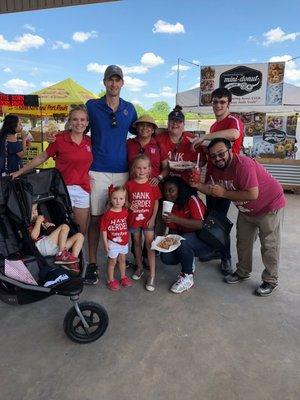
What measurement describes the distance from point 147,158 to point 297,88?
7191 mm

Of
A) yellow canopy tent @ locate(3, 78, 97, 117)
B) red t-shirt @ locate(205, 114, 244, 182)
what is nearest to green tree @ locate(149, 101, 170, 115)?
yellow canopy tent @ locate(3, 78, 97, 117)

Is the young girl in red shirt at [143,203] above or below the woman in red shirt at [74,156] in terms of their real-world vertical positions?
below

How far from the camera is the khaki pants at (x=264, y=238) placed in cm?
310

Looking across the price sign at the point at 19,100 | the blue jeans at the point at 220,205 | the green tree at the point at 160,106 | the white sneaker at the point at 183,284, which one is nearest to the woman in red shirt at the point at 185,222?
the white sneaker at the point at 183,284

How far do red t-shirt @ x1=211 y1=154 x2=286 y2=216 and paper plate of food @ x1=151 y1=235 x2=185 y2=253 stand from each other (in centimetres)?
64

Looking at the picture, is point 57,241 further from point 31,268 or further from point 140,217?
point 140,217

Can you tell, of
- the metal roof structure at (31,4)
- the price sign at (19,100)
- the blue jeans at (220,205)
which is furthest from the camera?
the price sign at (19,100)

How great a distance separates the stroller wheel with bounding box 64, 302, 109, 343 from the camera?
238 centimetres

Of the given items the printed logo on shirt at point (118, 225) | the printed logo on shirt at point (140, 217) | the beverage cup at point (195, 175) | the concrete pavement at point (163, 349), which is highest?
the beverage cup at point (195, 175)

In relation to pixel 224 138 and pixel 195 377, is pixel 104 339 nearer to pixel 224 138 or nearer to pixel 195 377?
pixel 195 377

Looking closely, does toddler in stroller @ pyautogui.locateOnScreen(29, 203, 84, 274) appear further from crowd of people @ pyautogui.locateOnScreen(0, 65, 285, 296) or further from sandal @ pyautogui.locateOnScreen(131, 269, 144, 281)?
sandal @ pyautogui.locateOnScreen(131, 269, 144, 281)

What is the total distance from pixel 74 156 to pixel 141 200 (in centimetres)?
72

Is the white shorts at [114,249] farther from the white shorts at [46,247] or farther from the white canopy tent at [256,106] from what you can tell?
the white canopy tent at [256,106]

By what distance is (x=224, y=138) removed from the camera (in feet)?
9.78
